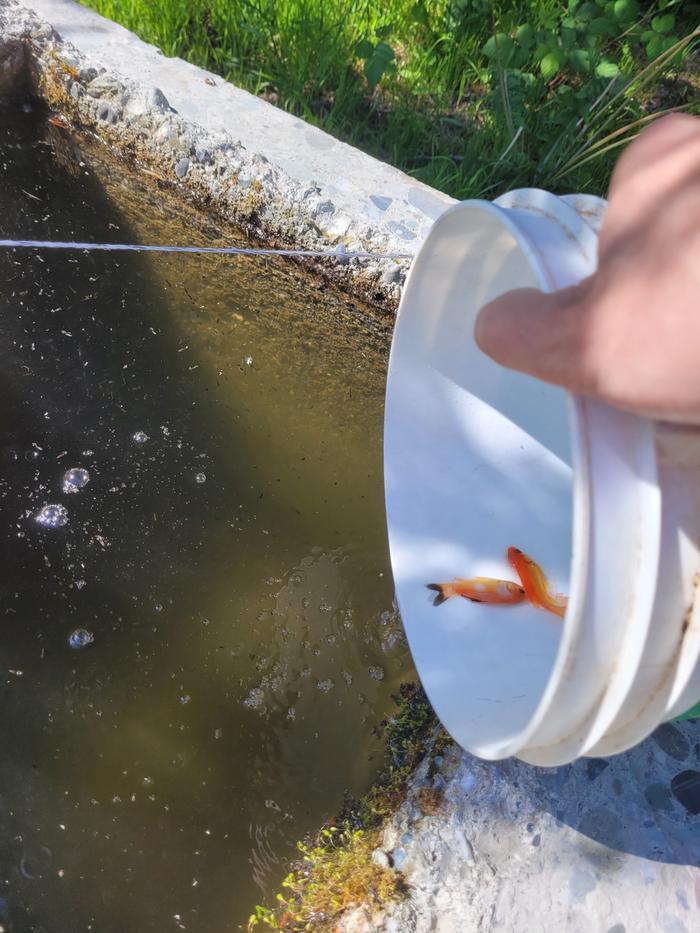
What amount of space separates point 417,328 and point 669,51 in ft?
3.38

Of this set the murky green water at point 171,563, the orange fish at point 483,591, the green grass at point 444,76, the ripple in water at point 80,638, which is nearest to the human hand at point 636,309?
the orange fish at point 483,591

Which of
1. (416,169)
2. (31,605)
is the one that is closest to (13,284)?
(31,605)

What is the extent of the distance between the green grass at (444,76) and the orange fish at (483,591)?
48.2 inches

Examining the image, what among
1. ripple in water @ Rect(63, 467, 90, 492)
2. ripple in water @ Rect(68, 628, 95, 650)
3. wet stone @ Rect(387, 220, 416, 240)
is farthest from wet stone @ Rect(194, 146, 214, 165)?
ripple in water @ Rect(68, 628, 95, 650)

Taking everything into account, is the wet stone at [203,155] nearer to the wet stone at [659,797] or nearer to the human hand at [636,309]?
the human hand at [636,309]

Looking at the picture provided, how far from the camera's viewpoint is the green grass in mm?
1996

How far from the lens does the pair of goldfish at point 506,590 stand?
125cm

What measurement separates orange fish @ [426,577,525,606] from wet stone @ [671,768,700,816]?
16.2 inches

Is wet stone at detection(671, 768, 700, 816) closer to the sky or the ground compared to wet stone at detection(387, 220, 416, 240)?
closer to the ground

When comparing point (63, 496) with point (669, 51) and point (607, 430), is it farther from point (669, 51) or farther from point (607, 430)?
point (669, 51)

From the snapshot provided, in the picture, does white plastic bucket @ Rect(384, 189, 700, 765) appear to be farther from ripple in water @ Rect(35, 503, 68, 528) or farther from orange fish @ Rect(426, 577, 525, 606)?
ripple in water @ Rect(35, 503, 68, 528)

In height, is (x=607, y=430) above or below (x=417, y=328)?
above

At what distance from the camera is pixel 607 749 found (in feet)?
2.87

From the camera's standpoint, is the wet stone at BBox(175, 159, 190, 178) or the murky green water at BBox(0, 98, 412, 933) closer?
the murky green water at BBox(0, 98, 412, 933)
